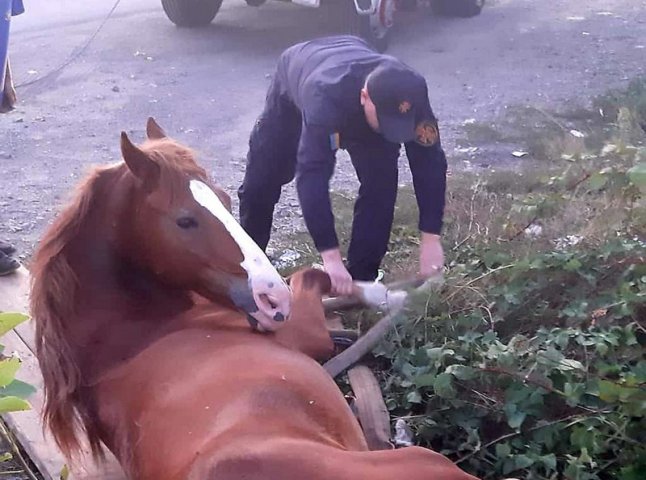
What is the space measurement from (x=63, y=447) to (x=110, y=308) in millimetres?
359

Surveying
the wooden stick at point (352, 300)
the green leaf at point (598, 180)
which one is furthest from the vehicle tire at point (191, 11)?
the green leaf at point (598, 180)

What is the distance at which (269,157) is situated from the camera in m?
3.59

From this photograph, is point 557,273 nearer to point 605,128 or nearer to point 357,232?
point 357,232

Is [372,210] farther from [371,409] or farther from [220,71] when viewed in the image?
[220,71]

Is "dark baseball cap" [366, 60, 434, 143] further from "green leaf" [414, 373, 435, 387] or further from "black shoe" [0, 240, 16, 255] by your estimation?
"black shoe" [0, 240, 16, 255]

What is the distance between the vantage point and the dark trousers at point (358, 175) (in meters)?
3.39

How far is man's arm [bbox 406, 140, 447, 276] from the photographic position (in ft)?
10.3

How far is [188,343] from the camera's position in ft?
7.34

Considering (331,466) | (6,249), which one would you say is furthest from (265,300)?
(6,249)

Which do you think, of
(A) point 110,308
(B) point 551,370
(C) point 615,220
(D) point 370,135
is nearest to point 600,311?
Result: (B) point 551,370

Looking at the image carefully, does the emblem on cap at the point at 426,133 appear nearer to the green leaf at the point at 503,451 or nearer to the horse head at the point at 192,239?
the horse head at the point at 192,239

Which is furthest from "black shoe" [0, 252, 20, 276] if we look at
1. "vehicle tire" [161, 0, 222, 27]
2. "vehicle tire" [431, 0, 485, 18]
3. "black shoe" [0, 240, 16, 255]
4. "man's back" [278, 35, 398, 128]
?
"vehicle tire" [431, 0, 485, 18]

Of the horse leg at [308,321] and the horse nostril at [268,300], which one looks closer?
the horse nostril at [268,300]

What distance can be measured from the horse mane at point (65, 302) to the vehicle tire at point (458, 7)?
7479 mm
